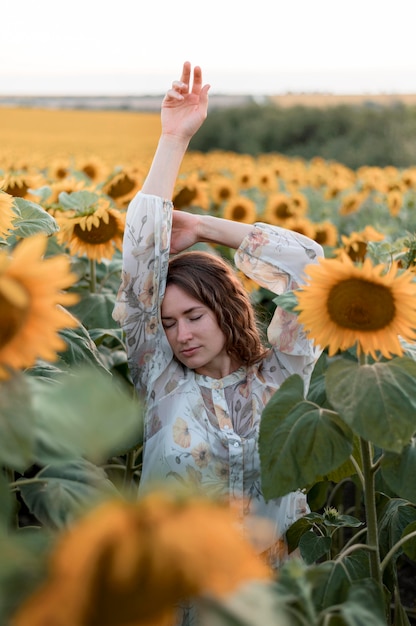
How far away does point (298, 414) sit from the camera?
5.62 ft

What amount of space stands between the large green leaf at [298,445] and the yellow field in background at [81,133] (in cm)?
1069

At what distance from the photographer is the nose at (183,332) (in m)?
2.21

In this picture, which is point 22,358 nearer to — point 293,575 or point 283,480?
point 293,575

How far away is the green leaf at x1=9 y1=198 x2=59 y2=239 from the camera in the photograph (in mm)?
2384

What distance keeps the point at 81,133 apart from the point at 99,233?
16400 mm

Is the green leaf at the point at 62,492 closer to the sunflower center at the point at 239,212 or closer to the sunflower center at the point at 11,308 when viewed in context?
the sunflower center at the point at 11,308

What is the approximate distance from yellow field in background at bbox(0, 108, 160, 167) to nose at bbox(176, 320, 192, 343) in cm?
1012

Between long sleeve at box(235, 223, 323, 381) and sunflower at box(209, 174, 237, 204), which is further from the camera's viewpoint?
sunflower at box(209, 174, 237, 204)

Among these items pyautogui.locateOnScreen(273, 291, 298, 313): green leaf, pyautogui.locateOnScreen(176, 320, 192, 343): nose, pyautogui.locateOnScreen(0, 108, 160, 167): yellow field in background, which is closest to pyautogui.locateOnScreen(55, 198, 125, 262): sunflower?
pyautogui.locateOnScreen(176, 320, 192, 343): nose

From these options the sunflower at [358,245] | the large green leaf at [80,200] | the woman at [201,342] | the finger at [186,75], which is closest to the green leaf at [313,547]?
the woman at [201,342]

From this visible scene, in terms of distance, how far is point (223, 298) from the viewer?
7.69ft

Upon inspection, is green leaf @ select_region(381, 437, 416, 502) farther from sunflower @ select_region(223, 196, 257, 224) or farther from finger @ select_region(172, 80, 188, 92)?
sunflower @ select_region(223, 196, 257, 224)

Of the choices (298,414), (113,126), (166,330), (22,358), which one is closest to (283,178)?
(166,330)

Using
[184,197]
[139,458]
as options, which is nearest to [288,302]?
[139,458]
